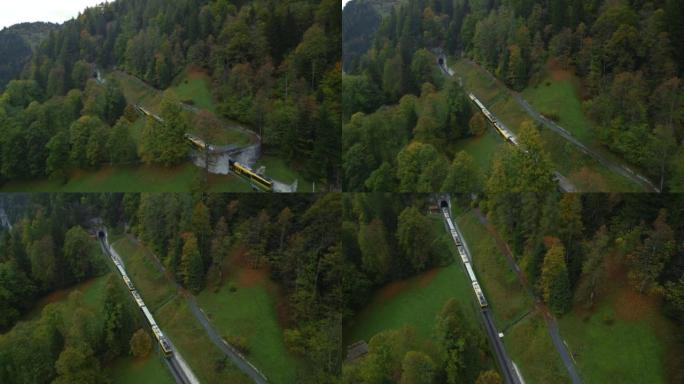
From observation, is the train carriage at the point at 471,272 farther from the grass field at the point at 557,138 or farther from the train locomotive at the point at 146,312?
the train locomotive at the point at 146,312

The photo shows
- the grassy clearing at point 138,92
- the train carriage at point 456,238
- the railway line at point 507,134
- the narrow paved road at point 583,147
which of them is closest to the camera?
the narrow paved road at point 583,147

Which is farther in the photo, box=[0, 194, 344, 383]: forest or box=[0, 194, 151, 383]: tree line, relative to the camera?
box=[0, 194, 344, 383]: forest

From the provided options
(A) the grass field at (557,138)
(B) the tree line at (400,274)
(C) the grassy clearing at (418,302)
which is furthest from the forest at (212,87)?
(A) the grass field at (557,138)

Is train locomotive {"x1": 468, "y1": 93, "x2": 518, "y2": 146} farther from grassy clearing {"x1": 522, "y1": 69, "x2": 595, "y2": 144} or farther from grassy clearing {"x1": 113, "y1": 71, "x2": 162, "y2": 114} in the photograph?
grassy clearing {"x1": 113, "y1": 71, "x2": 162, "y2": 114}

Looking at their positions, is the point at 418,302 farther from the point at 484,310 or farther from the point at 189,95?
the point at 189,95

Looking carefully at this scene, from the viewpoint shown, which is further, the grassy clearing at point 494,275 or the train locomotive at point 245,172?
the train locomotive at point 245,172

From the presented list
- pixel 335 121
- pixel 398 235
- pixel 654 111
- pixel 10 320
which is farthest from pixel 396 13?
pixel 10 320

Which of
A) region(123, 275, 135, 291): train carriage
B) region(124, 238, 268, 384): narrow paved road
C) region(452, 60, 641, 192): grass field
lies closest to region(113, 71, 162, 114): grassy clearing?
region(124, 238, 268, 384): narrow paved road
